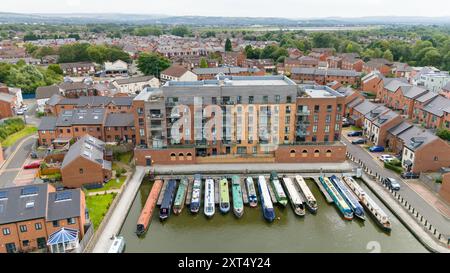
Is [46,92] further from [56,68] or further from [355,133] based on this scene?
[355,133]

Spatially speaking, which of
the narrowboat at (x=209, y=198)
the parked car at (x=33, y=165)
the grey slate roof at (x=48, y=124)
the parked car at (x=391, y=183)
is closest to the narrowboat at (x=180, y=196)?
the narrowboat at (x=209, y=198)

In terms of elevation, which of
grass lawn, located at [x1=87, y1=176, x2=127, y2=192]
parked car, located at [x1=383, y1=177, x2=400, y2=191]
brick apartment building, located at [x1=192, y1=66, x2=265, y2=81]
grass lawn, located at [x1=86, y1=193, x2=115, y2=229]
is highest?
brick apartment building, located at [x1=192, y1=66, x2=265, y2=81]

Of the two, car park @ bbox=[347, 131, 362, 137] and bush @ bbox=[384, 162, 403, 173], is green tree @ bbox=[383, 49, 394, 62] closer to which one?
car park @ bbox=[347, 131, 362, 137]

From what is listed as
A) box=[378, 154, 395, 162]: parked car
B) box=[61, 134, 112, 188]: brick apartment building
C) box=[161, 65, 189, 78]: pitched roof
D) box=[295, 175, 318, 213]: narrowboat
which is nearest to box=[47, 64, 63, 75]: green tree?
box=[161, 65, 189, 78]: pitched roof

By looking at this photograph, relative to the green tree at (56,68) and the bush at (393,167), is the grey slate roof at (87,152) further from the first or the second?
the green tree at (56,68)

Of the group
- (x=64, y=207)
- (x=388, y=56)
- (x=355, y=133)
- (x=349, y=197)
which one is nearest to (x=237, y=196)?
(x=349, y=197)
